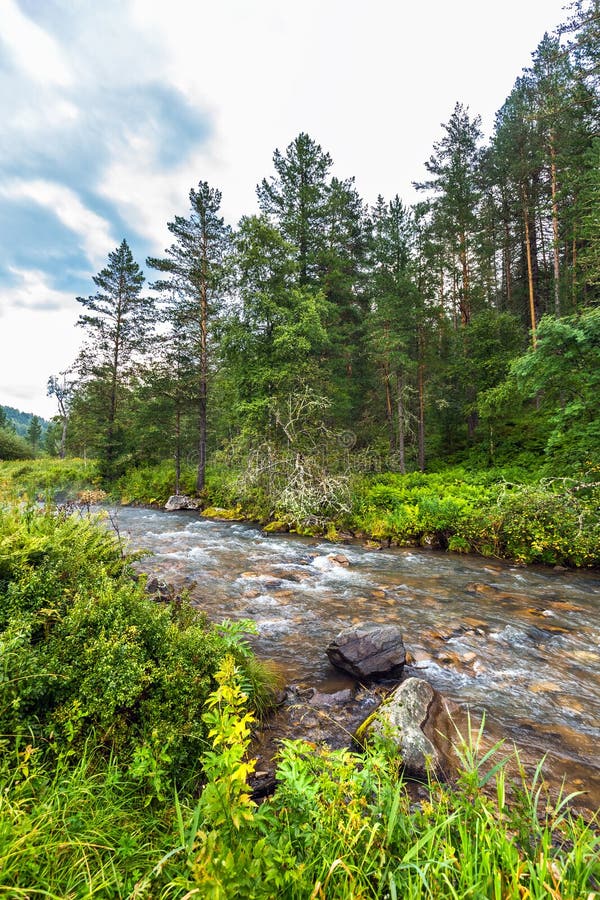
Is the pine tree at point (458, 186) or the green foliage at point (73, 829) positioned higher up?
the pine tree at point (458, 186)

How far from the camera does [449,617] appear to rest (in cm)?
611

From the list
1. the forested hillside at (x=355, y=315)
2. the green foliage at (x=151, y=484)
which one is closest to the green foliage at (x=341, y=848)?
the forested hillside at (x=355, y=315)

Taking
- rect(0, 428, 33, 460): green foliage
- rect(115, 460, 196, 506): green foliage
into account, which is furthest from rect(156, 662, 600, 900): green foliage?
rect(0, 428, 33, 460): green foliage

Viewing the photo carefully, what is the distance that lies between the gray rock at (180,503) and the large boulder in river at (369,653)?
50.8 feet

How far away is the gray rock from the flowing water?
7727mm

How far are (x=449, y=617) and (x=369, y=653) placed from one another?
249 cm

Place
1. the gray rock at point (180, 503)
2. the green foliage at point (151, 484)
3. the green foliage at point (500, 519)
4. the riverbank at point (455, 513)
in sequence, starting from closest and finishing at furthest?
the green foliage at point (500, 519)
the riverbank at point (455, 513)
the gray rock at point (180, 503)
the green foliage at point (151, 484)

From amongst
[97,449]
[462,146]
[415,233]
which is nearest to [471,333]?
[415,233]

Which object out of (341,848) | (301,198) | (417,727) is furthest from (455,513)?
(301,198)

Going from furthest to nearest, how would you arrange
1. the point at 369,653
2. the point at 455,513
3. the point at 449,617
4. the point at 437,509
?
the point at 437,509, the point at 455,513, the point at 449,617, the point at 369,653

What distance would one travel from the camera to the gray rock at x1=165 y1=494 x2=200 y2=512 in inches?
733

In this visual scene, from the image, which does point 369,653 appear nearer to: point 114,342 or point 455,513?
point 455,513

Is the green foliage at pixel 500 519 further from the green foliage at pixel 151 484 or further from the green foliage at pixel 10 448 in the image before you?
the green foliage at pixel 10 448

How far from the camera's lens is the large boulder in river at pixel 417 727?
8.95 feet
